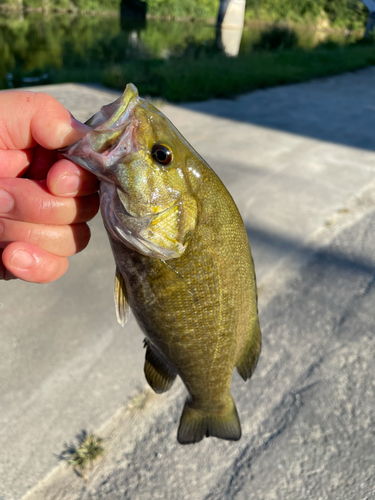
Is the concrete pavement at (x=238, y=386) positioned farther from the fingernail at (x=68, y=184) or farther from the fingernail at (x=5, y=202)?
the fingernail at (x=68, y=184)

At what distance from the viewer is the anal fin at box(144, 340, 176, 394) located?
1.57 meters

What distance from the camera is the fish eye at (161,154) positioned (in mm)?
1163

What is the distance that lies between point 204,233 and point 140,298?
328mm

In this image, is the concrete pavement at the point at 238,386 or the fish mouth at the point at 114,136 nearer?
the fish mouth at the point at 114,136

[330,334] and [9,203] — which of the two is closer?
[9,203]

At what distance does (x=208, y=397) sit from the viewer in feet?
5.12

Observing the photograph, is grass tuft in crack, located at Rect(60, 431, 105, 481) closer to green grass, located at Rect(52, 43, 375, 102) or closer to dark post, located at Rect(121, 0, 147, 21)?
green grass, located at Rect(52, 43, 375, 102)

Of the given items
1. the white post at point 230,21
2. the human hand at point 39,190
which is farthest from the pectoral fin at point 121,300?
the white post at point 230,21

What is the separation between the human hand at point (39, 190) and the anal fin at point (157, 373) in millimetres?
525

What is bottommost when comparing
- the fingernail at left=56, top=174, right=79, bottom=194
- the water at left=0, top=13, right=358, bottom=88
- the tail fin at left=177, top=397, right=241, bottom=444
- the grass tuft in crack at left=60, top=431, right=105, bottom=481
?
the water at left=0, top=13, right=358, bottom=88

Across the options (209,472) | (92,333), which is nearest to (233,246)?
(209,472)

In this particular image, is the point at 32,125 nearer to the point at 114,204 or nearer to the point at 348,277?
the point at 114,204

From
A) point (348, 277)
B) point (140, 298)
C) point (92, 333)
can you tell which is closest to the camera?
point (140, 298)

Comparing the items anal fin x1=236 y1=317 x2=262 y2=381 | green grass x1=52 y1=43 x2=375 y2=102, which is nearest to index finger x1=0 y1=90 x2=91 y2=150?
anal fin x1=236 y1=317 x2=262 y2=381
